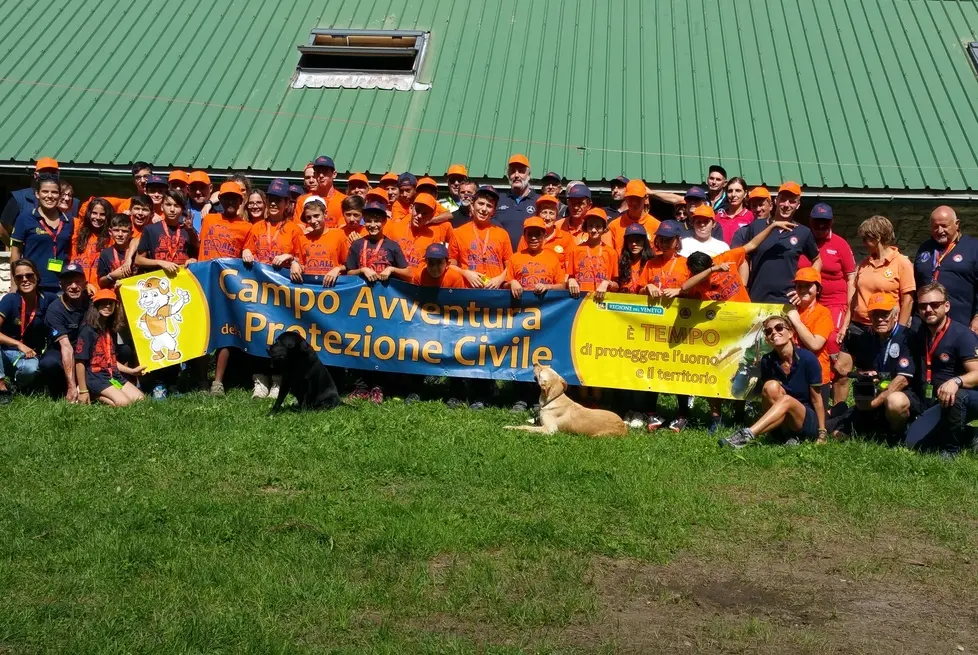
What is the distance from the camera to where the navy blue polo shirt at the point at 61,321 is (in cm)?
984

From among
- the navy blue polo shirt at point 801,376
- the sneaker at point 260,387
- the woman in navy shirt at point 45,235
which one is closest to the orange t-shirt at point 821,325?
the navy blue polo shirt at point 801,376

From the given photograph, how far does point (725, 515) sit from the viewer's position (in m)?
6.99

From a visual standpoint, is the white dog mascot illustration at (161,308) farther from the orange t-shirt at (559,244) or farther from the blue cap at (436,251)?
the orange t-shirt at (559,244)

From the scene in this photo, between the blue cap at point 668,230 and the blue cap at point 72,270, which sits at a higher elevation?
the blue cap at point 668,230

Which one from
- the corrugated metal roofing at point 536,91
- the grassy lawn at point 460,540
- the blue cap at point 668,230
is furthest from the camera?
the corrugated metal roofing at point 536,91

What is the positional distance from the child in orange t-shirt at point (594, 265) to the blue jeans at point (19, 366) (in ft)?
17.1

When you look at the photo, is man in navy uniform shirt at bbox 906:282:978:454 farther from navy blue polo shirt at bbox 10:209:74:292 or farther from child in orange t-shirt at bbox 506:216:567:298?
navy blue polo shirt at bbox 10:209:74:292

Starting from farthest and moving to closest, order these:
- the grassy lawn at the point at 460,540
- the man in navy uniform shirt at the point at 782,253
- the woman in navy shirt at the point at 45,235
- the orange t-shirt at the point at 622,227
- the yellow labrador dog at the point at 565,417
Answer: the woman in navy shirt at the point at 45,235 → the orange t-shirt at the point at 622,227 → the man in navy uniform shirt at the point at 782,253 → the yellow labrador dog at the point at 565,417 → the grassy lawn at the point at 460,540

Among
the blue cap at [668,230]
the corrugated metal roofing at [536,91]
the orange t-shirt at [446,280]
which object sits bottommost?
the orange t-shirt at [446,280]

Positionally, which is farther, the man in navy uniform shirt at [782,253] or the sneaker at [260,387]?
the sneaker at [260,387]

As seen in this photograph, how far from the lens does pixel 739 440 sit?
853 cm

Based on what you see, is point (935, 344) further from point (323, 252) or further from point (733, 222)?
point (323, 252)

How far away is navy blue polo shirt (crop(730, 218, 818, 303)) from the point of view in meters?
9.56

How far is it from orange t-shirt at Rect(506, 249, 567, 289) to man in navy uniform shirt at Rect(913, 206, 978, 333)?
3474 mm
